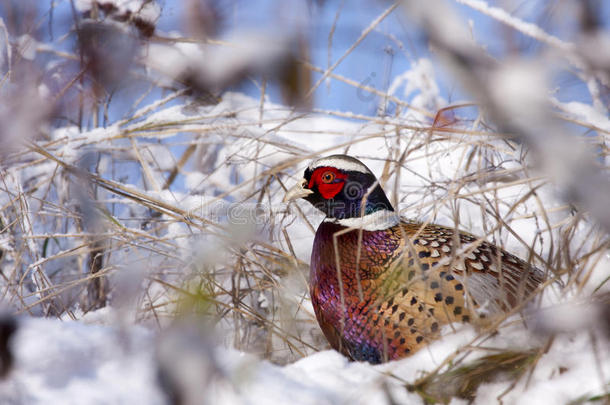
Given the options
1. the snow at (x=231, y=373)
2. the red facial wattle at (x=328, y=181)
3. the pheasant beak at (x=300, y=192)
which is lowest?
the snow at (x=231, y=373)

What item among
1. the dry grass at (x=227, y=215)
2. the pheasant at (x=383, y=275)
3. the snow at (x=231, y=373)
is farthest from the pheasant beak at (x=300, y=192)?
the snow at (x=231, y=373)

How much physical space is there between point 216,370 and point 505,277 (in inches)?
53.1

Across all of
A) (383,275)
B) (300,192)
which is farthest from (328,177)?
(383,275)

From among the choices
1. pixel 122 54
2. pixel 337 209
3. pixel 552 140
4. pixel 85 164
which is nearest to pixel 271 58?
pixel 337 209

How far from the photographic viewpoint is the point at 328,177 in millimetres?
2359

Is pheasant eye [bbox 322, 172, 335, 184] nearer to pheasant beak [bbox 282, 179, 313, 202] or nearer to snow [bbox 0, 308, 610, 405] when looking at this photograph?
pheasant beak [bbox 282, 179, 313, 202]

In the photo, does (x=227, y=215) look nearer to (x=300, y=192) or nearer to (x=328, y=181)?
(x=300, y=192)

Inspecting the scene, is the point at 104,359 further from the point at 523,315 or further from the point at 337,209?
the point at 337,209

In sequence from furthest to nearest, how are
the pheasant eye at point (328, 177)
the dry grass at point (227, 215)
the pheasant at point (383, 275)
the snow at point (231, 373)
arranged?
the pheasant eye at point (328, 177)
the pheasant at point (383, 275)
the dry grass at point (227, 215)
the snow at point (231, 373)

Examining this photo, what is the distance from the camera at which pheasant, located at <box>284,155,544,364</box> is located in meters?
1.92

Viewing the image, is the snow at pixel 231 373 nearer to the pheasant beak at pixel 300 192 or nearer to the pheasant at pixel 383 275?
the pheasant at pixel 383 275

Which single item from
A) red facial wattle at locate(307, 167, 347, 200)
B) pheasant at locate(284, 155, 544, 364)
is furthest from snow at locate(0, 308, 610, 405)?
red facial wattle at locate(307, 167, 347, 200)

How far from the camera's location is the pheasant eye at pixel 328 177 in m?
2.35

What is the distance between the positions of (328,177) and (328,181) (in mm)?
18
